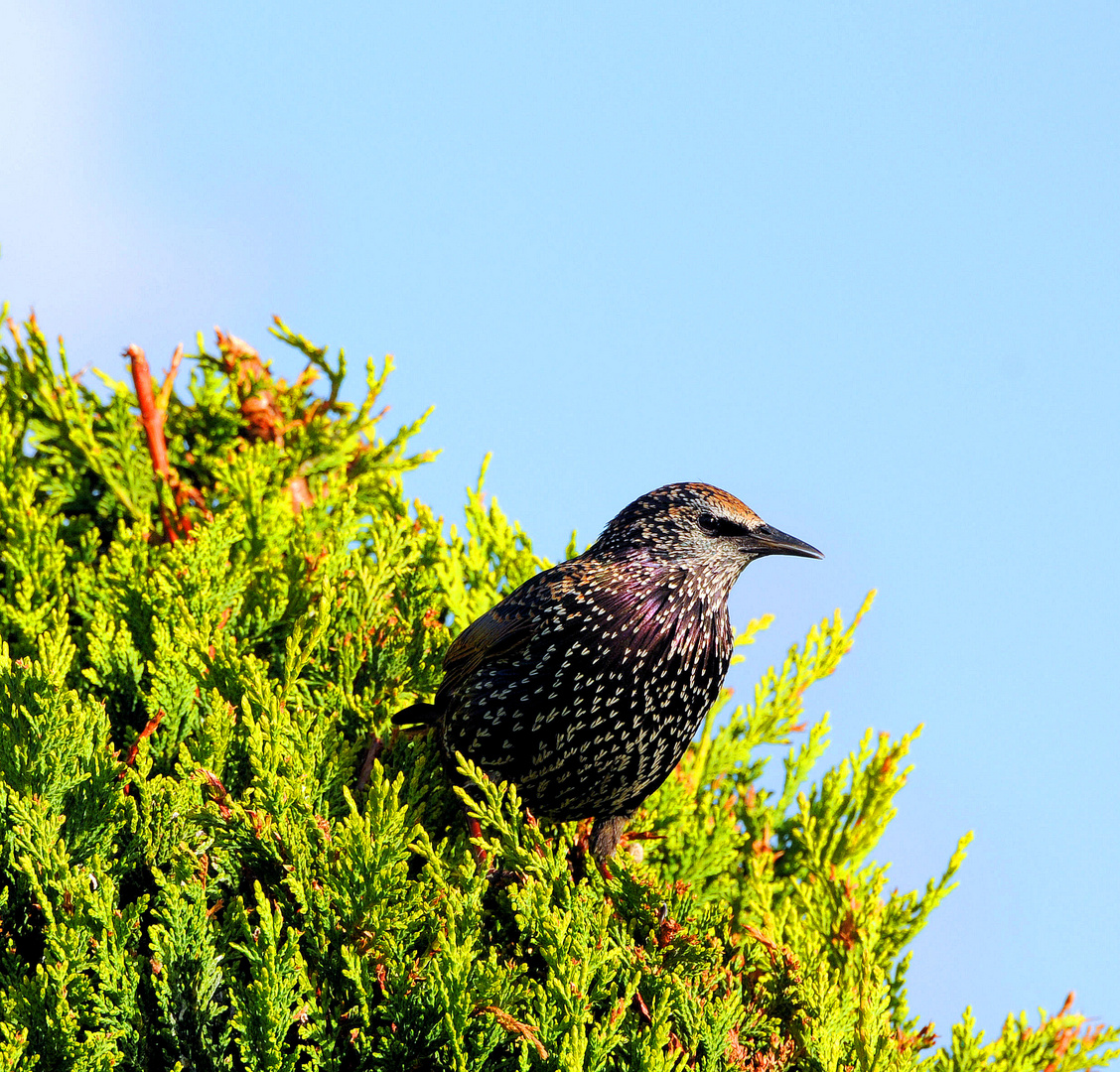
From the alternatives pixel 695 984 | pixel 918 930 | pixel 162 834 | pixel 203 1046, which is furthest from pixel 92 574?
pixel 918 930

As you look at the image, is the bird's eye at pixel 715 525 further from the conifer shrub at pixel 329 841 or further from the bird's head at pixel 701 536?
the conifer shrub at pixel 329 841

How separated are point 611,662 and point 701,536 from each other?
57 centimetres

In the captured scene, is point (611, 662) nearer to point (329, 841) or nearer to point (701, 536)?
point (701, 536)

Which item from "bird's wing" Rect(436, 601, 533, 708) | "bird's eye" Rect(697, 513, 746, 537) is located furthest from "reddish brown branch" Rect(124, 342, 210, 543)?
"bird's eye" Rect(697, 513, 746, 537)

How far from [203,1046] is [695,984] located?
4.05ft

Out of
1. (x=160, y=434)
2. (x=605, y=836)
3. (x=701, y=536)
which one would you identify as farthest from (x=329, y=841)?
(x=160, y=434)

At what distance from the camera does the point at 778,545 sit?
3824mm

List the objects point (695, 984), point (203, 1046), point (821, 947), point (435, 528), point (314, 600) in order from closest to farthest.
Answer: point (203, 1046) → point (695, 984) → point (821, 947) → point (314, 600) → point (435, 528)

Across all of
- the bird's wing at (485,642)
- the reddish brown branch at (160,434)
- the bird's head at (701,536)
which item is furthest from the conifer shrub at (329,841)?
the bird's head at (701,536)

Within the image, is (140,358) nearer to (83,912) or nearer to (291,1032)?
(83,912)

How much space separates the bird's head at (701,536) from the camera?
12.4ft

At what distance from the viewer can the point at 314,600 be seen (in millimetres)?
4449

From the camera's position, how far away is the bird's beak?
3811 millimetres

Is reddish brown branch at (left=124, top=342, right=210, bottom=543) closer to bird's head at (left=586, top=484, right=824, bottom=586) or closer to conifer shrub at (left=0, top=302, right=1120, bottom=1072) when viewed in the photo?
conifer shrub at (left=0, top=302, right=1120, bottom=1072)
